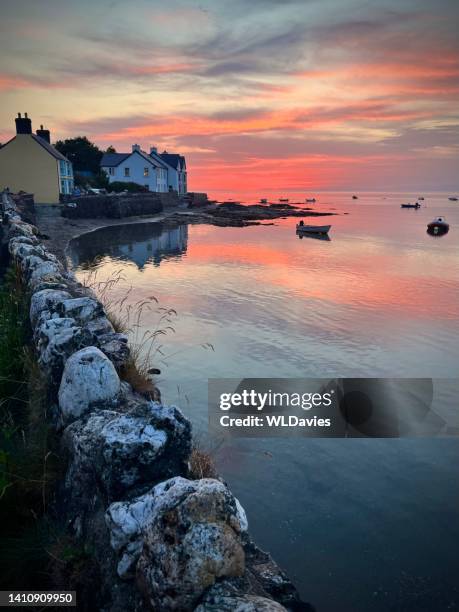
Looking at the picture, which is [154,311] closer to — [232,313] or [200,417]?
[232,313]

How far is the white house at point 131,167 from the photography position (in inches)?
3831

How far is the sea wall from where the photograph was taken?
8.83 ft

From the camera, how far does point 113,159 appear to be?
324 feet

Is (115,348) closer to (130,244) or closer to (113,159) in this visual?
(130,244)

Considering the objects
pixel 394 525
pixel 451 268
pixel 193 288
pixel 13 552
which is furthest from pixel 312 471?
pixel 451 268

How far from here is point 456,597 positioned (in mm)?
6629

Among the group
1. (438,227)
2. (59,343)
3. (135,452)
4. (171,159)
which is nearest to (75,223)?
(59,343)

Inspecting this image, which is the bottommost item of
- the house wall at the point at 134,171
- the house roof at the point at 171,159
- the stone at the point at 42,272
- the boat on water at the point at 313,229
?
the stone at the point at 42,272

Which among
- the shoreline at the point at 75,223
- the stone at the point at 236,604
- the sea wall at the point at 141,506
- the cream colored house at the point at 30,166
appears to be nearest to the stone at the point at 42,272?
the sea wall at the point at 141,506

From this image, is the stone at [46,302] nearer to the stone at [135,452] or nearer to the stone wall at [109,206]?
the stone at [135,452]

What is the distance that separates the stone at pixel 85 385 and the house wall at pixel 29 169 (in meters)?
66.8

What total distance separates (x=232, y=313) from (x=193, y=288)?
6.83 meters

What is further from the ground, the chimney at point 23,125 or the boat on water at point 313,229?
the chimney at point 23,125

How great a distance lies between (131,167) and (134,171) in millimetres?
1125
